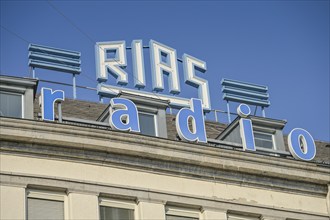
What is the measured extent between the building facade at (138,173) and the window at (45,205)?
0.11 ft

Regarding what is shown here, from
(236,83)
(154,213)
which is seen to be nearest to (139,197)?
(154,213)

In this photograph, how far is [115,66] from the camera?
50.8 meters

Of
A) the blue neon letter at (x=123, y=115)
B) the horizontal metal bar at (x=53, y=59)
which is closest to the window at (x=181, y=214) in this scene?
the blue neon letter at (x=123, y=115)

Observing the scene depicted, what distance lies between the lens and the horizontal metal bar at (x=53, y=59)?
158ft

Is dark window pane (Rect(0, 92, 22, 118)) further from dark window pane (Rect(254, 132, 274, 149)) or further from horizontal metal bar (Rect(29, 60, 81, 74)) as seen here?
dark window pane (Rect(254, 132, 274, 149))

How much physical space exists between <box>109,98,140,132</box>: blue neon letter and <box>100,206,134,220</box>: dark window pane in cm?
303

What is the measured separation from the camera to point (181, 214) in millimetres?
43719

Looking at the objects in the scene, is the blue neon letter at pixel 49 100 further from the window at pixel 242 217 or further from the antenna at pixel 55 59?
the window at pixel 242 217

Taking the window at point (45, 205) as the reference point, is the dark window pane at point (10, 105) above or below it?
above

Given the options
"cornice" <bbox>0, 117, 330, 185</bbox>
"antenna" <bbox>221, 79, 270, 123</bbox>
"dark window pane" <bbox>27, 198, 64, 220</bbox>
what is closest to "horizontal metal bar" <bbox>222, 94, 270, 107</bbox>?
"antenna" <bbox>221, 79, 270, 123</bbox>

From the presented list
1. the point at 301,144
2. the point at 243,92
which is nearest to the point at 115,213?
the point at 301,144

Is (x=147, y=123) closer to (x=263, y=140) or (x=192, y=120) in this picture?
(x=192, y=120)

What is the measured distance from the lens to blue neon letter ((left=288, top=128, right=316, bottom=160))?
47438 mm

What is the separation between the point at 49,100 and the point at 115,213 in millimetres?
4665
